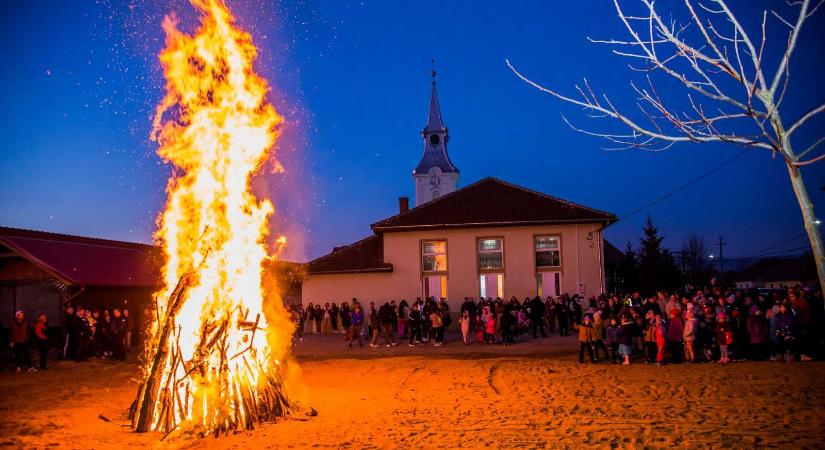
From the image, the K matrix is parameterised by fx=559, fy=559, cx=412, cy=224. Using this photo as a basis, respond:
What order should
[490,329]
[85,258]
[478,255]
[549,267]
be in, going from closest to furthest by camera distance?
[490,329], [85,258], [549,267], [478,255]

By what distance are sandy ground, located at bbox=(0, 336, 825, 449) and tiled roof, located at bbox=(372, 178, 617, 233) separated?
1303 centimetres

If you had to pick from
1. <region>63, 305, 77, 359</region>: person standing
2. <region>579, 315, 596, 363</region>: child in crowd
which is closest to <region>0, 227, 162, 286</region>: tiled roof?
<region>63, 305, 77, 359</region>: person standing

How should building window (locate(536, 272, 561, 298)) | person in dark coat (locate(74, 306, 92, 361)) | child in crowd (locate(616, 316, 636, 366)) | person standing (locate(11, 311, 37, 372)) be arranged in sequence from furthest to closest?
1. building window (locate(536, 272, 561, 298))
2. person in dark coat (locate(74, 306, 92, 361))
3. person standing (locate(11, 311, 37, 372))
4. child in crowd (locate(616, 316, 636, 366))

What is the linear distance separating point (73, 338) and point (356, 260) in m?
14.2

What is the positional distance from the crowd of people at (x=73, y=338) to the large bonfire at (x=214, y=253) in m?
7.99

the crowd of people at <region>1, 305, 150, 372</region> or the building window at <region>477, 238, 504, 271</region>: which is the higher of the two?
the building window at <region>477, 238, 504, 271</region>

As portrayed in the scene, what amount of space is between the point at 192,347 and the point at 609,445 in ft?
22.8

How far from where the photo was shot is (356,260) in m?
29.7

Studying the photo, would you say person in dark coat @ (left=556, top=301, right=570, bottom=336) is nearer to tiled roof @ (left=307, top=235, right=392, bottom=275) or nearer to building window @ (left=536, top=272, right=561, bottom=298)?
building window @ (left=536, top=272, right=561, bottom=298)

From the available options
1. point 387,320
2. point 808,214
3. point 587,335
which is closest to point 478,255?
point 387,320

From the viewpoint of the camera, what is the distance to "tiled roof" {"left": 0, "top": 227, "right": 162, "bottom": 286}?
20.5 meters

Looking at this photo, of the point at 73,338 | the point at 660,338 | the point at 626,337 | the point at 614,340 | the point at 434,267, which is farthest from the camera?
the point at 434,267

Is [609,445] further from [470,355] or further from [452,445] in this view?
[470,355]

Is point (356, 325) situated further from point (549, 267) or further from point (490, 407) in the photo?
point (490, 407)
